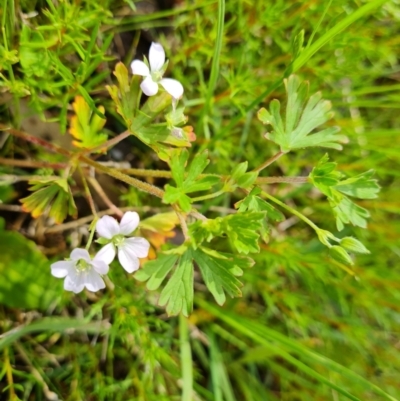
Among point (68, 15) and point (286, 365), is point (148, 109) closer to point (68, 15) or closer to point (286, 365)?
point (68, 15)

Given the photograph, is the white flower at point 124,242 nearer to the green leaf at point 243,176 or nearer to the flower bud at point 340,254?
the green leaf at point 243,176

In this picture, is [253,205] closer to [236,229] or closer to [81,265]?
[236,229]

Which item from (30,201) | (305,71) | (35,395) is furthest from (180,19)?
(35,395)

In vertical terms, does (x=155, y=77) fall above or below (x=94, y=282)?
above

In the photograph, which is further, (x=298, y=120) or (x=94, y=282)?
(x=298, y=120)

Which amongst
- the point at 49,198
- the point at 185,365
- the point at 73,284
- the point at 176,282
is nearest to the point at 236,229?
the point at 176,282

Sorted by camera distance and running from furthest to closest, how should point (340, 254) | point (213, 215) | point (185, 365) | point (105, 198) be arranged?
point (213, 215) < point (185, 365) < point (105, 198) < point (340, 254)
